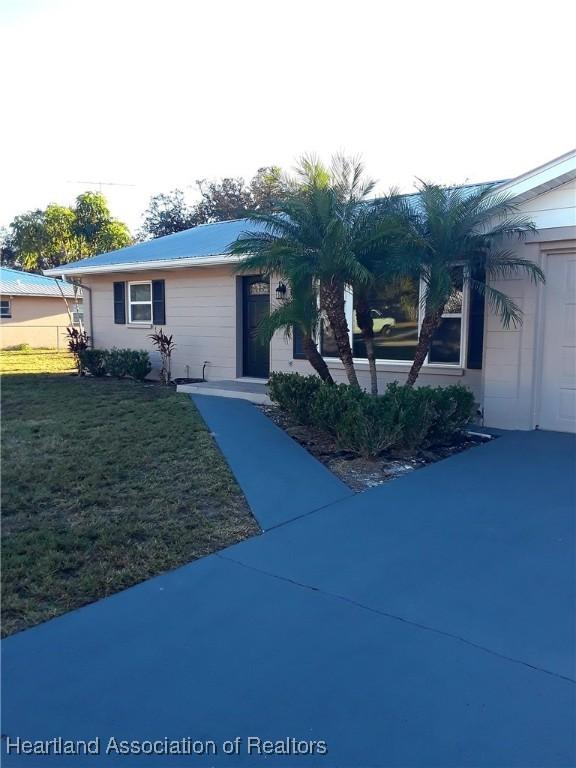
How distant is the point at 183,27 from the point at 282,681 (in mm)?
10070

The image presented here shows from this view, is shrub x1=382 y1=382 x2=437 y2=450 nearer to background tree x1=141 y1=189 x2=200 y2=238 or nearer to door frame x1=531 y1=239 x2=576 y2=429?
door frame x1=531 y1=239 x2=576 y2=429

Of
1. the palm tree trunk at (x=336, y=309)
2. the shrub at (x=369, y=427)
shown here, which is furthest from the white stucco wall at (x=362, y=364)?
the shrub at (x=369, y=427)

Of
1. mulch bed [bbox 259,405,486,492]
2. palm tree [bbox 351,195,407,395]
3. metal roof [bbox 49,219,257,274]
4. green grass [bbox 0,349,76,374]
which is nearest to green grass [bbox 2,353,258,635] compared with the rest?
mulch bed [bbox 259,405,486,492]

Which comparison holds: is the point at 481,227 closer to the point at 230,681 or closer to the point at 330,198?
the point at 330,198

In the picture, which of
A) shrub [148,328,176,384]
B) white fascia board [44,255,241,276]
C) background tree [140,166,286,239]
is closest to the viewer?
white fascia board [44,255,241,276]

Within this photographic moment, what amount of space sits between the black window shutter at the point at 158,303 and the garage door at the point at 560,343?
869 cm

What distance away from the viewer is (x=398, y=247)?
7297mm

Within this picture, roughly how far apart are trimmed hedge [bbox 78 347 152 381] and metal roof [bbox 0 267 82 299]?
1228cm

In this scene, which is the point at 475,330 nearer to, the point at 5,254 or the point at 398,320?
the point at 398,320

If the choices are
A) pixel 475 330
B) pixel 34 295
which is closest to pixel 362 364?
pixel 475 330

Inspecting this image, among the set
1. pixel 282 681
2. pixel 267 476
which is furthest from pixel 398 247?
pixel 282 681

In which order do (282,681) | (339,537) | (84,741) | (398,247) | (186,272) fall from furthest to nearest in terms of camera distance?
(186,272) → (398,247) → (339,537) → (282,681) → (84,741)

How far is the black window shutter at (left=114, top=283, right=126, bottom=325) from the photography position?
14.8 m

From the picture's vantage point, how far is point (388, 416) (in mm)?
6719
